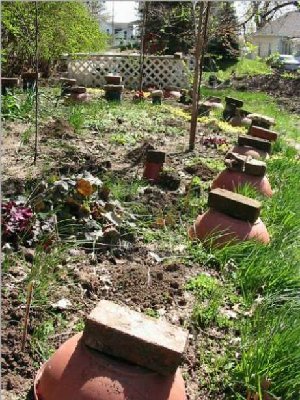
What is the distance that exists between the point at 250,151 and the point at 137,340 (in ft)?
14.2

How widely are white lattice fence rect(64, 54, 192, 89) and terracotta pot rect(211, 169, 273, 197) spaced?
9369 mm

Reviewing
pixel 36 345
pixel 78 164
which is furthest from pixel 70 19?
pixel 36 345

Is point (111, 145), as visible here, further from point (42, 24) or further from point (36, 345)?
point (42, 24)

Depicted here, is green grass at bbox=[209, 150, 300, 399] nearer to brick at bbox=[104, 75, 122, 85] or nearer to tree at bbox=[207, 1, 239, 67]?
tree at bbox=[207, 1, 239, 67]

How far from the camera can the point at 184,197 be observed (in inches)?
185

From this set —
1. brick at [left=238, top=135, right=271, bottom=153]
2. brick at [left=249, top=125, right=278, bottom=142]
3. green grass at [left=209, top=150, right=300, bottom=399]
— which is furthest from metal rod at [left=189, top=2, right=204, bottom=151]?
green grass at [left=209, top=150, right=300, bottom=399]

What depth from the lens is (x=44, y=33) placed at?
12203 millimetres

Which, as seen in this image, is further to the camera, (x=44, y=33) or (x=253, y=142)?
(x=44, y=33)

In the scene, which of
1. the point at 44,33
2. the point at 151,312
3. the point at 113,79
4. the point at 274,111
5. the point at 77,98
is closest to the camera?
the point at 151,312

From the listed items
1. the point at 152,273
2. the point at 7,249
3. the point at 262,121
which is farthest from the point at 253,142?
the point at 7,249

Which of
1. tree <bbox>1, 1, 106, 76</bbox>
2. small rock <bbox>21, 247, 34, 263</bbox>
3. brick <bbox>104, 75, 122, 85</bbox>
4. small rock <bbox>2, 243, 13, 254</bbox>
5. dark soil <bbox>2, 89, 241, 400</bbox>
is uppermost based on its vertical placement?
tree <bbox>1, 1, 106, 76</bbox>

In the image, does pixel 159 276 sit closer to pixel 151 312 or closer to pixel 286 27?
pixel 151 312

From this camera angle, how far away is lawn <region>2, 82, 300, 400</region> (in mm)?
2398

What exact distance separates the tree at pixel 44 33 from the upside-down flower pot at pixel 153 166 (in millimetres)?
6920
